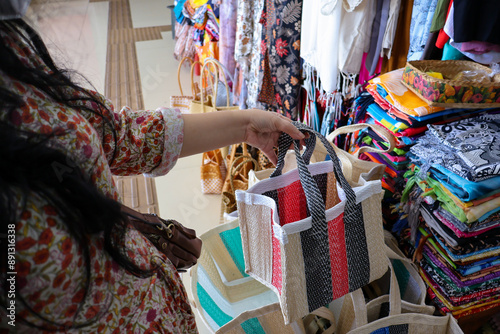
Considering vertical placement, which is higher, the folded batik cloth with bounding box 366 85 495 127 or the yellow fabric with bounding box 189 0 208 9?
the yellow fabric with bounding box 189 0 208 9

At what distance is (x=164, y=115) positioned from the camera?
91 centimetres

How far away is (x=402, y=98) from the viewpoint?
1302 millimetres

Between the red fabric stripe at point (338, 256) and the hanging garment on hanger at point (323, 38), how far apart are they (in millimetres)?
984

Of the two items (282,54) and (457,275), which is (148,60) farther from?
(457,275)

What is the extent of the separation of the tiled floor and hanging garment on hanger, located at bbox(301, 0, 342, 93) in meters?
0.97

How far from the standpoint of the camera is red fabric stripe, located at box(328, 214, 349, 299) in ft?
3.10

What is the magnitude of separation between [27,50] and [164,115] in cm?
32

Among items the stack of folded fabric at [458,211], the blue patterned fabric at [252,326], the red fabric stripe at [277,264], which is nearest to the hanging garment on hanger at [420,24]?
the stack of folded fabric at [458,211]

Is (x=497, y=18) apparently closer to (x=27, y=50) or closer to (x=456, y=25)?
(x=456, y=25)

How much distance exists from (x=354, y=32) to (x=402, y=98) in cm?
49

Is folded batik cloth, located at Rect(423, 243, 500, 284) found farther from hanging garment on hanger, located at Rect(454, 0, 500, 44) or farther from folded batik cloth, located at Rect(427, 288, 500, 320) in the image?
hanging garment on hanger, located at Rect(454, 0, 500, 44)

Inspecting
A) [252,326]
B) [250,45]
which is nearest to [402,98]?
[252,326]

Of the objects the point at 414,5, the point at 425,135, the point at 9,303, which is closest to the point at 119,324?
the point at 9,303

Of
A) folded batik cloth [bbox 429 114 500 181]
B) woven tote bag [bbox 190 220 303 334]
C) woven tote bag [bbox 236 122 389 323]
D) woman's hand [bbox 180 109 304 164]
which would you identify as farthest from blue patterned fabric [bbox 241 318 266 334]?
folded batik cloth [bbox 429 114 500 181]
